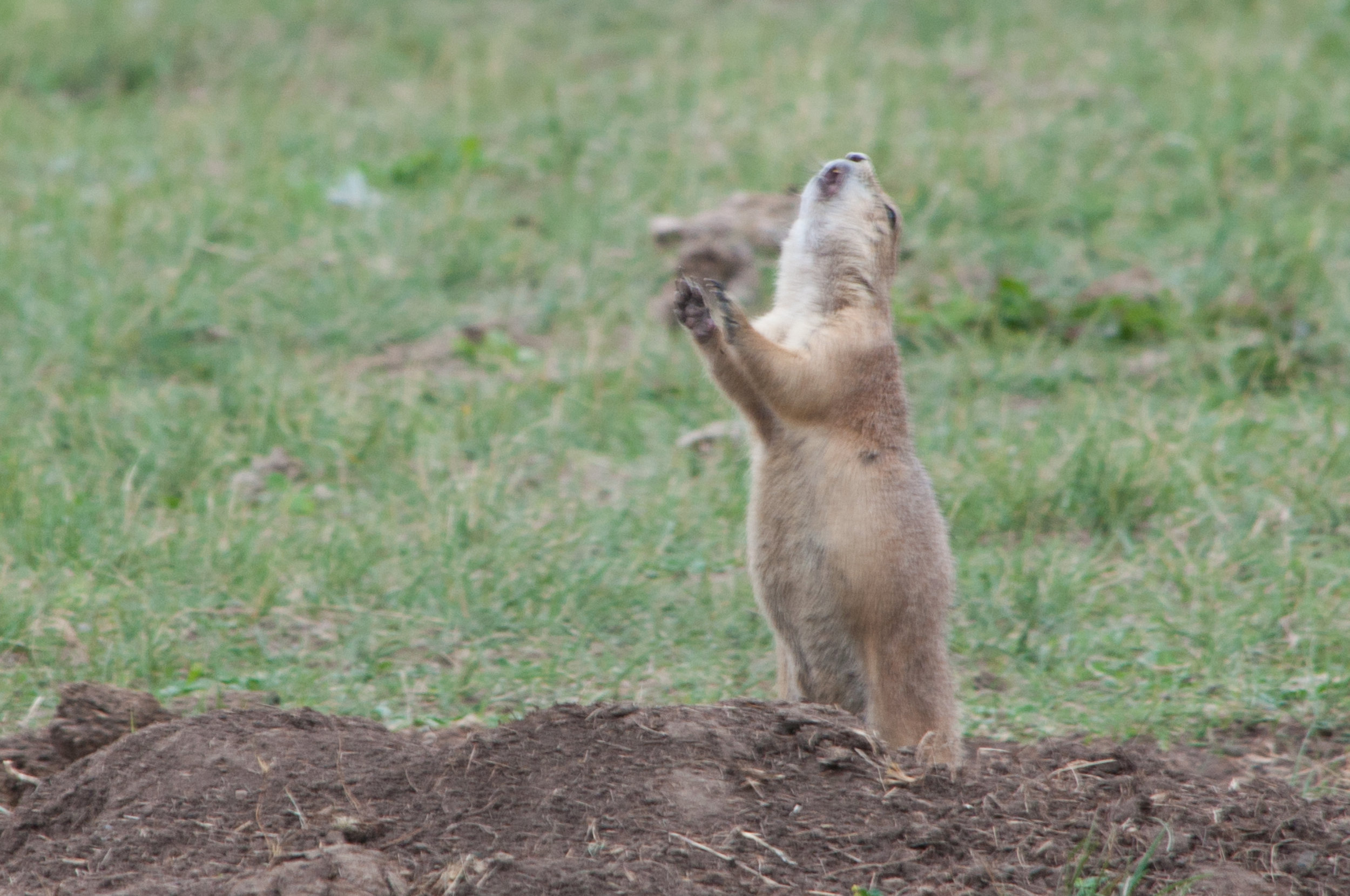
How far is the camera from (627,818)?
3109 millimetres

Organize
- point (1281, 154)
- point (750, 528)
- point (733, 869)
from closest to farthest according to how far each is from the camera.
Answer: point (733, 869) < point (750, 528) < point (1281, 154)

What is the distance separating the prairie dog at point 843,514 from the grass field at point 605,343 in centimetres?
74

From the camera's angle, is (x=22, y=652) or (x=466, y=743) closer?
(x=466, y=743)

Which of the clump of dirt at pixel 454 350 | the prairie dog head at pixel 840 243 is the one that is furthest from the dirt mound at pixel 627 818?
the clump of dirt at pixel 454 350

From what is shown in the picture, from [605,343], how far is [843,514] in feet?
11.2

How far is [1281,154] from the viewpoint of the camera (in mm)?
8664

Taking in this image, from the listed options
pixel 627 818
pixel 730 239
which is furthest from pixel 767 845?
pixel 730 239

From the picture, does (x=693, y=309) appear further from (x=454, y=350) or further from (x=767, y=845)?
(x=454, y=350)

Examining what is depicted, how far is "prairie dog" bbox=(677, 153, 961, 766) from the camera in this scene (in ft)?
12.6

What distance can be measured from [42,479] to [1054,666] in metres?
3.53

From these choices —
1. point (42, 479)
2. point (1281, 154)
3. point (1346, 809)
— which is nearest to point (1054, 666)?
point (1346, 809)

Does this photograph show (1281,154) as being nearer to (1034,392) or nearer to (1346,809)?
(1034,392)

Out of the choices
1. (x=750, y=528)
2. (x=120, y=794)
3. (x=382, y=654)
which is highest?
(x=750, y=528)

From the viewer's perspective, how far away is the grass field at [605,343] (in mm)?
4863
